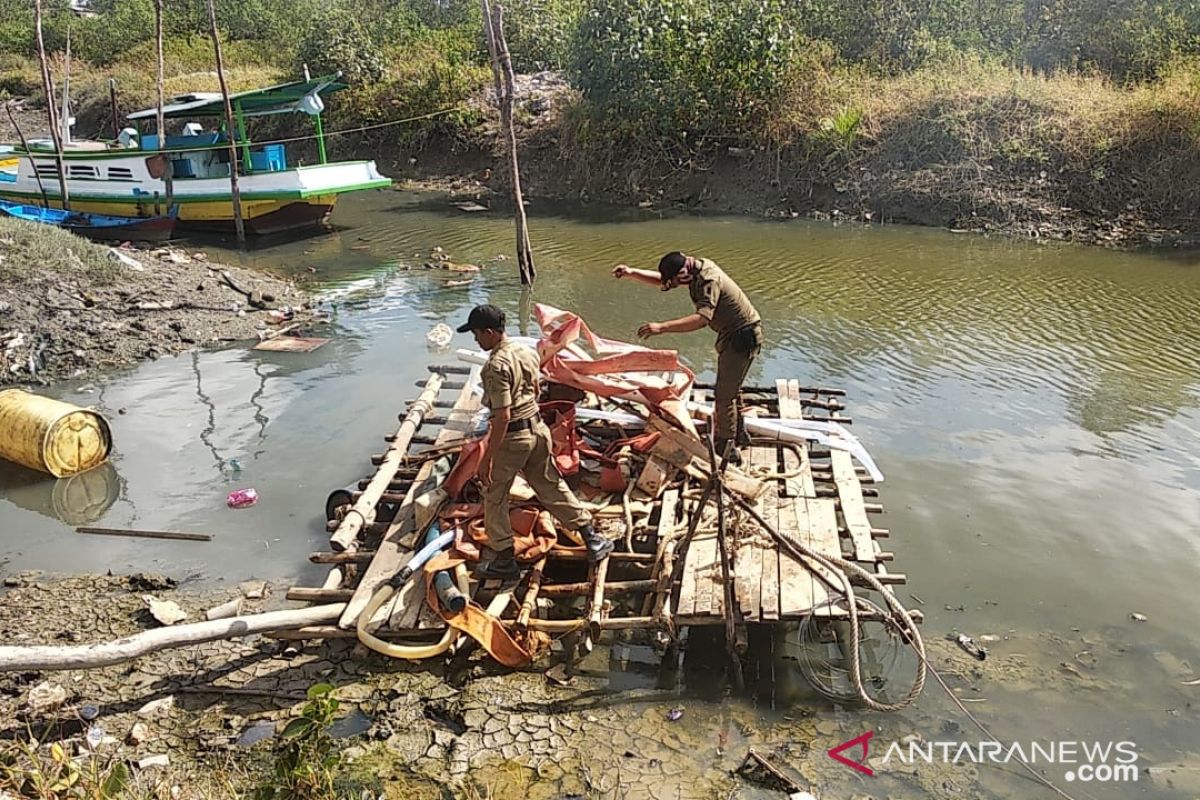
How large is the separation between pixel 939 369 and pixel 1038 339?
1955 mm

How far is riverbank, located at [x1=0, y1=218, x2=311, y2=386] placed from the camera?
33.9 feet

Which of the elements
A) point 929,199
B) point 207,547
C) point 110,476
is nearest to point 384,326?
point 110,476

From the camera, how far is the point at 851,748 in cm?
463

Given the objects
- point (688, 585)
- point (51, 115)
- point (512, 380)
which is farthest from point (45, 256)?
point (688, 585)

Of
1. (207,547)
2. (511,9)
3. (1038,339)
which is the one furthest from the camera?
(511,9)

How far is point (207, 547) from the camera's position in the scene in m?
6.66

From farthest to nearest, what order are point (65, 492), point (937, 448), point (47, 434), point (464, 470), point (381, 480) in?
point (937, 448) → point (65, 492) → point (47, 434) → point (381, 480) → point (464, 470)

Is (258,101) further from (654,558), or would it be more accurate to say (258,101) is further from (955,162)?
(654,558)

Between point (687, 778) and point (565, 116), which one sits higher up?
point (565, 116)

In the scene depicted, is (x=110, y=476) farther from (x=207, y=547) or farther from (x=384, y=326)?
(x=384, y=326)

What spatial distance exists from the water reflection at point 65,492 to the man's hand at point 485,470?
12.0ft

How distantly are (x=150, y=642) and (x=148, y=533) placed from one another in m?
2.47

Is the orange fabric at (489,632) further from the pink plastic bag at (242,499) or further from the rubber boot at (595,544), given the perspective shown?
the pink plastic bag at (242,499)

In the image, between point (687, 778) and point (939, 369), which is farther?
point (939, 369)
